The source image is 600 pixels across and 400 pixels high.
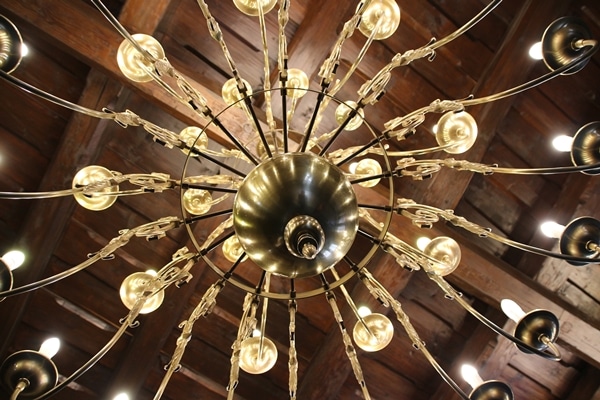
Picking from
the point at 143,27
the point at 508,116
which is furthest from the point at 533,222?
the point at 143,27

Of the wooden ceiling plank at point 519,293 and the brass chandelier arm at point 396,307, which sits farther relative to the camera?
the wooden ceiling plank at point 519,293

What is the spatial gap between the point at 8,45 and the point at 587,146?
1.91 meters

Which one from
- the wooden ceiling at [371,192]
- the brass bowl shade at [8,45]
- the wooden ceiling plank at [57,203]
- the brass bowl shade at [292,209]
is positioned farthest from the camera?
the wooden ceiling at [371,192]

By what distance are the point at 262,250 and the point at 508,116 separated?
8.41 ft

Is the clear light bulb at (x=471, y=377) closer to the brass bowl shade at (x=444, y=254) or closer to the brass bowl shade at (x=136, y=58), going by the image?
the brass bowl shade at (x=444, y=254)

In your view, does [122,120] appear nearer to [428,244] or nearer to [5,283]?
[5,283]

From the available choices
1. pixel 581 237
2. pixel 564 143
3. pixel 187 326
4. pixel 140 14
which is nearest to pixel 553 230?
pixel 581 237

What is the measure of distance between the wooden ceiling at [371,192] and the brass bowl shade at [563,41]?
1276mm

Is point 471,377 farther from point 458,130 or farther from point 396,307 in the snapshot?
point 458,130

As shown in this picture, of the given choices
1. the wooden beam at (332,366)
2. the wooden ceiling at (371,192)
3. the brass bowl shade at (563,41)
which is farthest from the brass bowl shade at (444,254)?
the wooden beam at (332,366)

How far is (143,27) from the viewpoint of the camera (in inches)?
91.7

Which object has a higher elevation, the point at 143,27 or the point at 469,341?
the point at 143,27

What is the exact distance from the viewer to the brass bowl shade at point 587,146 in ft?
5.03

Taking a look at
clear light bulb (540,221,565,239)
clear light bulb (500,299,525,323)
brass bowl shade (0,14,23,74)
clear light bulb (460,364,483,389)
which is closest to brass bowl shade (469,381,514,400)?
clear light bulb (460,364,483,389)
